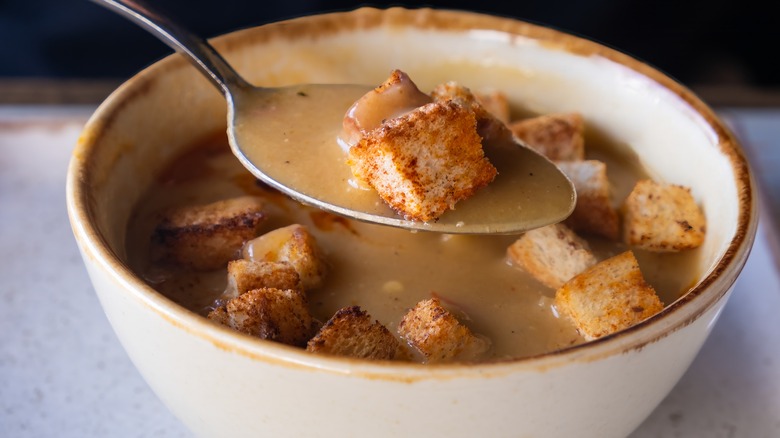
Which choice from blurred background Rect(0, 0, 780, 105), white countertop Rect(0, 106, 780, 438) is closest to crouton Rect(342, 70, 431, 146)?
white countertop Rect(0, 106, 780, 438)

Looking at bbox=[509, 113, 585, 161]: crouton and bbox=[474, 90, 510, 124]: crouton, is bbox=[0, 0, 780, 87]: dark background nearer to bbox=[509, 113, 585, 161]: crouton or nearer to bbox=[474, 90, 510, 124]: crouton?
bbox=[474, 90, 510, 124]: crouton

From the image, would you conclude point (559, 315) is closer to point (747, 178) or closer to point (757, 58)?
point (747, 178)

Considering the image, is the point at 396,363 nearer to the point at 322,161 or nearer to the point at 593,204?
the point at 322,161

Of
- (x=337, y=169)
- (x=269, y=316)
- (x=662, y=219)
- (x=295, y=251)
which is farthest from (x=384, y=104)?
(x=662, y=219)

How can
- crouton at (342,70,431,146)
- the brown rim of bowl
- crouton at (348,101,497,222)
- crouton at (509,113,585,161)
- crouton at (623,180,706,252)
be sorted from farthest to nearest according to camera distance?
1. crouton at (509,113,585,161)
2. crouton at (623,180,706,252)
3. crouton at (342,70,431,146)
4. crouton at (348,101,497,222)
5. the brown rim of bowl

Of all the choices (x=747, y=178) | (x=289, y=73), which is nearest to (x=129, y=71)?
(x=289, y=73)

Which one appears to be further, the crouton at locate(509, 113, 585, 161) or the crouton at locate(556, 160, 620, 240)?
the crouton at locate(509, 113, 585, 161)
